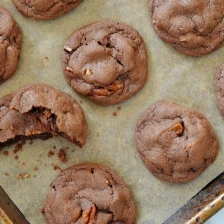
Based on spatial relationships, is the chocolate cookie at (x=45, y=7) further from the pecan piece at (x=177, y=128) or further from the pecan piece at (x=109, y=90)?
the pecan piece at (x=177, y=128)

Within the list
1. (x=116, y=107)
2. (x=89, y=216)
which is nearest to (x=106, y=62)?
(x=116, y=107)

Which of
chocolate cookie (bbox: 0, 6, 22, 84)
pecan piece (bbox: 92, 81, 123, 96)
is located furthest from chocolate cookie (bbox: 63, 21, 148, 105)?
chocolate cookie (bbox: 0, 6, 22, 84)

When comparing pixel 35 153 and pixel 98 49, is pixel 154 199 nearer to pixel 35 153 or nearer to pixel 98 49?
pixel 35 153

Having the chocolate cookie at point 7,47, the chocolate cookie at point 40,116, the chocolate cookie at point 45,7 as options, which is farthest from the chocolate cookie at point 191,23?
the chocolate cookie at point 7,47

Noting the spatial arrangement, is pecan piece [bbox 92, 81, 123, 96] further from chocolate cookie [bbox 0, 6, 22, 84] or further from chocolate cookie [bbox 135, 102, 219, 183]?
chocolate cookie [bbox 0, 6, 22, 84]

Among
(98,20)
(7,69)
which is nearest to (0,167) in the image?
(7,69)

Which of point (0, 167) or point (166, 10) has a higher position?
point (166, 10)
